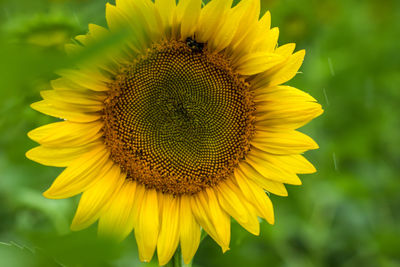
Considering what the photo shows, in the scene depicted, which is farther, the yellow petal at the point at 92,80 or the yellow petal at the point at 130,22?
the yellow petal at the point at 92,80

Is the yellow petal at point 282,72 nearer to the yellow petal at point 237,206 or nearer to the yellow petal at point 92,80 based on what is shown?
the yellow petal at point 237,206

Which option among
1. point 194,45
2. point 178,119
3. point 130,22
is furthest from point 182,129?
point 130,22

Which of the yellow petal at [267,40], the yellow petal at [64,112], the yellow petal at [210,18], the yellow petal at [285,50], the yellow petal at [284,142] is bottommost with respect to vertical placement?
the yellow petal at [284,142]

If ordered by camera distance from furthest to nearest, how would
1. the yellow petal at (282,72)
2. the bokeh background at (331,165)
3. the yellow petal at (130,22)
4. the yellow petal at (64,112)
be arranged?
the bokeh background at (331,165)
the yellow petal at (282,72)
the yellow petal at (64,112)
the yellow petal at (130,22)

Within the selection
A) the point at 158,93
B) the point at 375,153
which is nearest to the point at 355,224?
the point at 375,153

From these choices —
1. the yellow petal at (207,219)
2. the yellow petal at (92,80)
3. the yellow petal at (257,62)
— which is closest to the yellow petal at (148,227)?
the yellow petal at (207,219)

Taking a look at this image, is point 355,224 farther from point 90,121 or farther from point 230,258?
point 90,121

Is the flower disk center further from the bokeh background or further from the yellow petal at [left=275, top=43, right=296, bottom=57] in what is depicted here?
the bokeh background

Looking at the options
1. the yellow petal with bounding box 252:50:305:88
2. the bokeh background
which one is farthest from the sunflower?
the bokeh background
